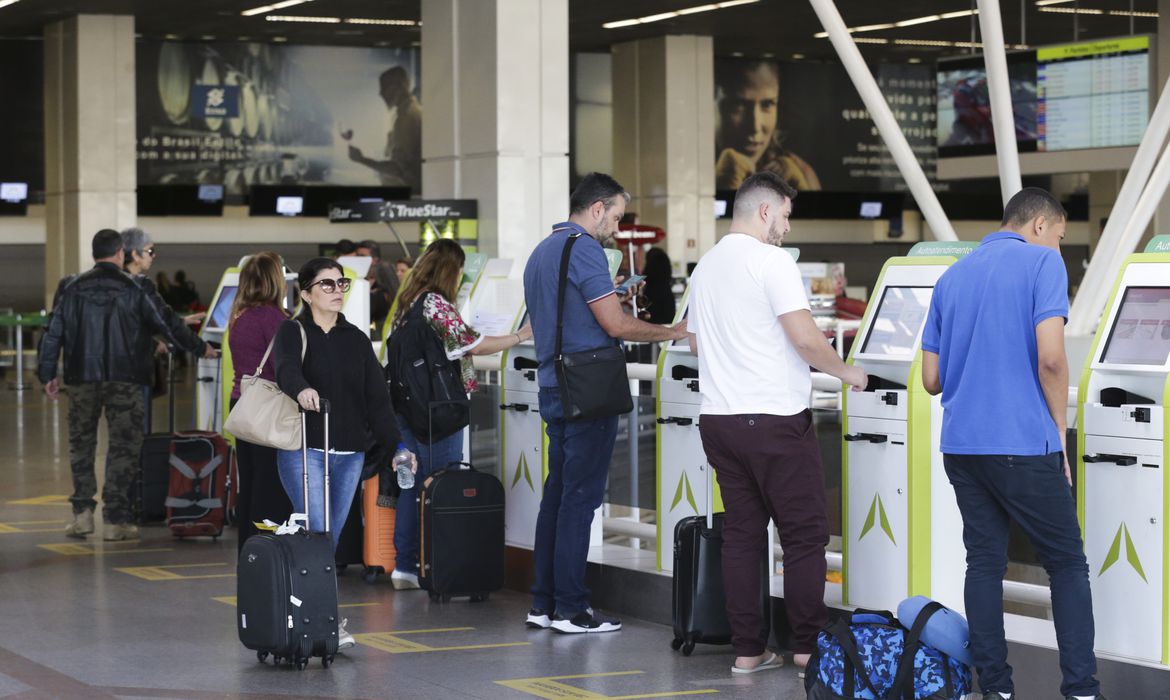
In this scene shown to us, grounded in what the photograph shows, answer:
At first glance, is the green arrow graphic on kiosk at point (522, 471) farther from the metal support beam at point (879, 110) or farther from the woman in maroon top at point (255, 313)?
the metal support beam at point (879, 110)

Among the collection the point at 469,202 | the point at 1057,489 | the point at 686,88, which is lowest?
the point at 1057,489

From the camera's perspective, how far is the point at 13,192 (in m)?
22.2

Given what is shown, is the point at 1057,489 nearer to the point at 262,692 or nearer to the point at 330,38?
the point at 262,692

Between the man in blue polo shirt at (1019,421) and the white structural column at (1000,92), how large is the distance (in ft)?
13.5

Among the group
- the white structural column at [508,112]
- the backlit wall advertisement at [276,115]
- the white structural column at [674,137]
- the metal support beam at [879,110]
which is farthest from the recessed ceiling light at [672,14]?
the metal support beam at [879,110]

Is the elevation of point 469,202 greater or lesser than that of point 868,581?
greater

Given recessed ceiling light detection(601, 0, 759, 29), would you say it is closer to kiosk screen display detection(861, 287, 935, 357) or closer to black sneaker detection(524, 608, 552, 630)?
black sneaker detection(524, 608, 552, 630)

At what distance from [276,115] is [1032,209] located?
19.3 meters

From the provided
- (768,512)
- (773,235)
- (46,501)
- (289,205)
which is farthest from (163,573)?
(289,205)

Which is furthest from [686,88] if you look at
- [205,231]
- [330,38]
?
Result: [205,231]

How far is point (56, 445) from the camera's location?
13.1 meters

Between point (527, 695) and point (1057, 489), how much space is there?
1.71 meters

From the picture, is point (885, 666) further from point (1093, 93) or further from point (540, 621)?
point (1093, 93)

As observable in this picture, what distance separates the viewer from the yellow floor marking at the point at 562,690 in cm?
495
